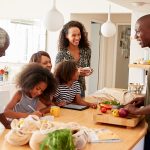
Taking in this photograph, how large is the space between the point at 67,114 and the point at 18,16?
12.5 ft

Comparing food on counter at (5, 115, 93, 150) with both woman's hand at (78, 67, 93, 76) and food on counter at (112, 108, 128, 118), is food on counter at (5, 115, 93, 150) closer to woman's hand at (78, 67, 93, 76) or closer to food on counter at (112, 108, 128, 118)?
food on counter at (112, 108, 128, 118)

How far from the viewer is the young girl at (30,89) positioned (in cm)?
202

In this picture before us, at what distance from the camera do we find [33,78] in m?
2.02

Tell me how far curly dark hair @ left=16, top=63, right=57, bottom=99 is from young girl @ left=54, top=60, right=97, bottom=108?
26 centimetres

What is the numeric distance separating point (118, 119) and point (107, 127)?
0.08 metres

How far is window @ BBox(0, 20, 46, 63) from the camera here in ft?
18.3

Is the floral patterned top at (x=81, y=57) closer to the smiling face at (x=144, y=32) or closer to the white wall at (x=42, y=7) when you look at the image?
the smiling face at (x=144, y=32)

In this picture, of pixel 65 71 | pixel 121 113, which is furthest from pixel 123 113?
pixel 65 71

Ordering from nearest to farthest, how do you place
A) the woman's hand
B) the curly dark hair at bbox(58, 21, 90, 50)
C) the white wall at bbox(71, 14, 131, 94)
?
the woman's hand
the curly dark hair at bbox(58, 21, 90, 50)
the white wall at bbox(71, 14, 131, 94)

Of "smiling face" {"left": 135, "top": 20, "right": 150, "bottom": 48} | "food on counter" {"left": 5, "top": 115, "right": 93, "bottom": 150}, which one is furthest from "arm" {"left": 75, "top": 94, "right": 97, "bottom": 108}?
"food on counter" {"left": 5, "top": 115, "right": 93, "bottom": 150}

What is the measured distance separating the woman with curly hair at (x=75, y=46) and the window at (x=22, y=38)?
2562 millimetres

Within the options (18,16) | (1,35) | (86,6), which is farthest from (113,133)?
(18,16)

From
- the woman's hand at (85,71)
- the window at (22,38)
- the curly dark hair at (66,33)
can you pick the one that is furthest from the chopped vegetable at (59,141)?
the window at (22,38)

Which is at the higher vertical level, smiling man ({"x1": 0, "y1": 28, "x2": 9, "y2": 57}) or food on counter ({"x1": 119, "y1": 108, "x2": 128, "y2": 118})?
smiling man ({"x1": 0, "y1": 28, "x2": 9, "y2": 57})
